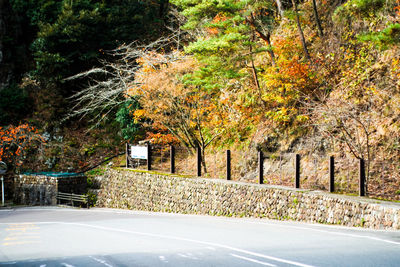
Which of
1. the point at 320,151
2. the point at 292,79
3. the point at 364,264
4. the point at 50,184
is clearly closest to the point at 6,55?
the point at 50,184

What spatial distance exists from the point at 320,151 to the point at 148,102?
9608 millimetres

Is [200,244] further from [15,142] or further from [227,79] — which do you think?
[15,142]

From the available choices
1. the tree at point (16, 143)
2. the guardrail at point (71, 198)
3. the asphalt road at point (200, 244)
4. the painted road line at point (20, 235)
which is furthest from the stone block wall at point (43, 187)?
the asphalt road at point (200, 244)

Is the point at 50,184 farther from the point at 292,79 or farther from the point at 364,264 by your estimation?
the point at 364,264

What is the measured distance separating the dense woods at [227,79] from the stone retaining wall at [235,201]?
1595 millimetres

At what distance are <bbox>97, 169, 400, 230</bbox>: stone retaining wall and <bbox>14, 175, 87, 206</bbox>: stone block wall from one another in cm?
169

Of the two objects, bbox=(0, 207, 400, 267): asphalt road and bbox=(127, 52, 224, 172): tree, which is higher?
bbox=(127, 52, 224, 172): tree

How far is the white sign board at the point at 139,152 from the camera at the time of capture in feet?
74.4

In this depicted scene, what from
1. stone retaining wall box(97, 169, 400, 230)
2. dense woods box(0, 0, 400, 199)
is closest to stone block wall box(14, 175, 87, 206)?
stone retaining wall box(97, 169, 400, 230)

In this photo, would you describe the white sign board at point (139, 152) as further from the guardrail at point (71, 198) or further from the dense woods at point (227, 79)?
the guardrail at point (71, 198)

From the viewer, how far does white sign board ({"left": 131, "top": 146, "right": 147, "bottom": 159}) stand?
893 inches

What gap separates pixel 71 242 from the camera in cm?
1144

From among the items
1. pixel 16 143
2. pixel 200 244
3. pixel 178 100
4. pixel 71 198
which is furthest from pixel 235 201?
pixel 16 143

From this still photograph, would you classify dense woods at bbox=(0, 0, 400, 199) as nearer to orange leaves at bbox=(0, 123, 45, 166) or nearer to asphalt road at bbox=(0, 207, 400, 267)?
orange leaves at bbox=(0, 123, 45, 166)
